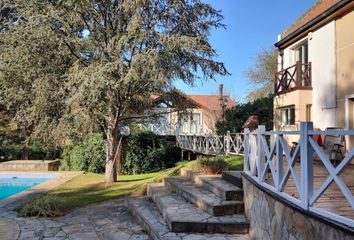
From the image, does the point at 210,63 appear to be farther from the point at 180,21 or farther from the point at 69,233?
the point at 69,233

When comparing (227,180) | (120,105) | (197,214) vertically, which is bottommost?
(197,214)

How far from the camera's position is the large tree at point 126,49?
35.4 ft

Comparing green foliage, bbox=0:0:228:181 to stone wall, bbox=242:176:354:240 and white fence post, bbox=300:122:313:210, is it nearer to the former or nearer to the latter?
stone wall, bbox=242:176:354:240

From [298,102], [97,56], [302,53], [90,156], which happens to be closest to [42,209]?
[97,56]

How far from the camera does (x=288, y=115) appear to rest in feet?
46.1

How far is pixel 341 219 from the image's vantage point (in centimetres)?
288

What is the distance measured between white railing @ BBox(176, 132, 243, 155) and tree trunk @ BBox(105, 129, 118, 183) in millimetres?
5297

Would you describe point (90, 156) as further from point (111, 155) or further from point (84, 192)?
point (84, 192)

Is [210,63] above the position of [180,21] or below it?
below

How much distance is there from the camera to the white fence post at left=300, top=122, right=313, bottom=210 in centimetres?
342

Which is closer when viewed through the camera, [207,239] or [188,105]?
[207,239]

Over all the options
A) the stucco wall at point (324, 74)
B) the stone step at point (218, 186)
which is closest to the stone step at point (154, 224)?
the stone step at point (218, 186)

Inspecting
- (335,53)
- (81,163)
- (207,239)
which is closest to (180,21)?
(335,53)

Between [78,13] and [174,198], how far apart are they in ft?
23.7
